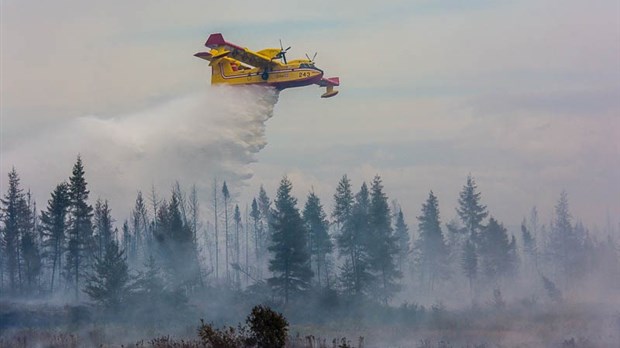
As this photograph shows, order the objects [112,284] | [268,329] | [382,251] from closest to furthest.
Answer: [268,329] → [112,284] → [382,251]

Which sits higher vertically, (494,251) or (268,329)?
(494,251)

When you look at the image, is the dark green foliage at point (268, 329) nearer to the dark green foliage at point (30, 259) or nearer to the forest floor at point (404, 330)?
the forest floor at point (404, 330)

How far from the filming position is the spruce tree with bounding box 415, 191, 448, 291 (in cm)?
9706

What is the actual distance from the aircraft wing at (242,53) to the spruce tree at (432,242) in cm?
3634

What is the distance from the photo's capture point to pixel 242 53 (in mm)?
68625

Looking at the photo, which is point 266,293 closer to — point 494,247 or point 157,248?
point 157,248

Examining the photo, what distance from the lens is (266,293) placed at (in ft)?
241

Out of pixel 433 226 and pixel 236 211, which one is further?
pixel 236 211

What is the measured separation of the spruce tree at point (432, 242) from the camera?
97.1 m

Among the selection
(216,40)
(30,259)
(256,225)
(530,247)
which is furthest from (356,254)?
(530,247)

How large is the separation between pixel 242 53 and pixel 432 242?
39.0m

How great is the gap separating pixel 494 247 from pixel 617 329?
46.3 m

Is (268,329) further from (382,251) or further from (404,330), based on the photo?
(382,251)

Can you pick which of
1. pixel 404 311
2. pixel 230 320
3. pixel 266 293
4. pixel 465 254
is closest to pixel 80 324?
pixel 230 320
